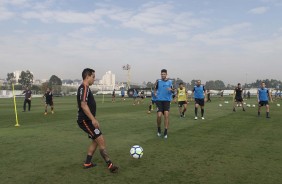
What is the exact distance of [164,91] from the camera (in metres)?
10.9

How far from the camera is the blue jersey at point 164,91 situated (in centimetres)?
1084

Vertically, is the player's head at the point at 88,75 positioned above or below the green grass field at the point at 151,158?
above

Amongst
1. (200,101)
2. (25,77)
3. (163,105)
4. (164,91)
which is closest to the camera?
(163,105)

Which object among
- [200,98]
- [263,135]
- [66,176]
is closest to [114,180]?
[66,176]

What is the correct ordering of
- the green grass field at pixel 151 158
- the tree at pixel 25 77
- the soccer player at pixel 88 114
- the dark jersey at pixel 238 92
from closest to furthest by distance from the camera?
the green grass field at pixel 151 158
the soccer player at pixel 88 114
the dark jersey at pixel 238 92
the tree at pixel 25 77

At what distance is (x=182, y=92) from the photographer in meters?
19.0

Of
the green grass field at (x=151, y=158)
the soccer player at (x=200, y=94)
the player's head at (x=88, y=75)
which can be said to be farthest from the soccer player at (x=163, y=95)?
the soccer player at (x=200, y=94)

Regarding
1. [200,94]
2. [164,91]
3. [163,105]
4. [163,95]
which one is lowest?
[163,105]

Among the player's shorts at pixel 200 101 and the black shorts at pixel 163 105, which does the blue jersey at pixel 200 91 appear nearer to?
the player's shorts at pixel 200 101

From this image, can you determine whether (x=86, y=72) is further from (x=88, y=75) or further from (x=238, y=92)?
(x=238, y=92)

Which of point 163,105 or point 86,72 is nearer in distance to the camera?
point 86,72

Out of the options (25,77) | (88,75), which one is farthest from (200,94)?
(25,77)

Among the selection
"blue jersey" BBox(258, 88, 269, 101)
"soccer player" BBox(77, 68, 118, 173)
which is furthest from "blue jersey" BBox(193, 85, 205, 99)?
"soccer player" BBox(77, 68, 118, 173)

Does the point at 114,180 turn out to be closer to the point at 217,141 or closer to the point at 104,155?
the point at 104,155
